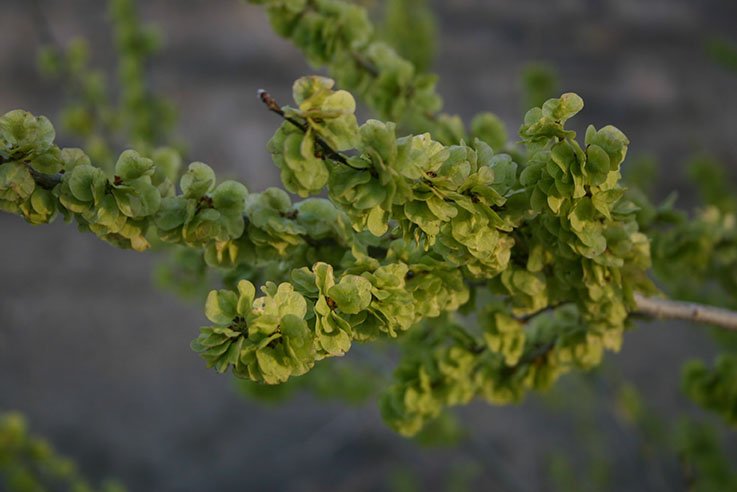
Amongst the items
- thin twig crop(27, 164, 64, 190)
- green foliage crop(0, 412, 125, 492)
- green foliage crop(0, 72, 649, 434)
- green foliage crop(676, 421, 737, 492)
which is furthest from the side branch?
green foliage crop(0, 412, 125, 492)

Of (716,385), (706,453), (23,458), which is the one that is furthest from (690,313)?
(23,458)

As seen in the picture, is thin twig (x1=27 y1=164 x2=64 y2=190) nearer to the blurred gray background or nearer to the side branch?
the side branch

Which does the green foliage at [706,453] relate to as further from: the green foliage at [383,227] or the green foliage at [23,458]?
the green foliage at [23,458]

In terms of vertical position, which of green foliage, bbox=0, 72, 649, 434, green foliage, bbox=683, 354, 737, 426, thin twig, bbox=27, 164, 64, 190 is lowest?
green foliage, bbox=683, 354, 737, 426

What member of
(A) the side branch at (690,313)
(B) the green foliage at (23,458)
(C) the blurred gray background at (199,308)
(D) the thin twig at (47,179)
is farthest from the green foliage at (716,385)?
(C) the blurred gray background at (199,308)

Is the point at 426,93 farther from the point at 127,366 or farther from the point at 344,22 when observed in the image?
the point at 127,366

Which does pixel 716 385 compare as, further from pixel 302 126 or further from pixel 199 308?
pixel 199 308

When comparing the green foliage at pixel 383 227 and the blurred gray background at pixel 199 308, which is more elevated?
the green foliage at pixel 383 227

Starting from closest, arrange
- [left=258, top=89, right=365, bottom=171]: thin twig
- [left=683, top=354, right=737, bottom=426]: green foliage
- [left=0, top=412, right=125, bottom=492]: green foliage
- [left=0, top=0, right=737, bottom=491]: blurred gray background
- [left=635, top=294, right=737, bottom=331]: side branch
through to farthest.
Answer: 1. [left=258, top=89, right=365, bottom=171]: thin twig
2. [left=635, top=294, right=737, bottom=331]: side branch
3. [left=683, top=354, right=737, bottom=426]: green foliage
4. [left=0, top=412, right=125, bottom=492]: green foliage
5. [left=0, top=0, right=737, bottom=491]: blurred gray background
